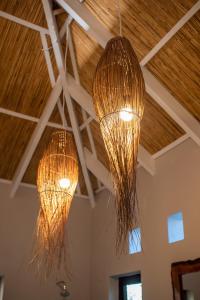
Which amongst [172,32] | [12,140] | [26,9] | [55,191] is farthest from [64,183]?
[12,140]

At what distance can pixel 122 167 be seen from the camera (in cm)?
203

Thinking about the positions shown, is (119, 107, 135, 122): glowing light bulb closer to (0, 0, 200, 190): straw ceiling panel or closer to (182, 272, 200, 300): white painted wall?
(0, 0, 200, 190): straw ceiling panel

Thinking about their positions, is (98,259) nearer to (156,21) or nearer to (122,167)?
(156,21)

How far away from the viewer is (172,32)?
4086mm

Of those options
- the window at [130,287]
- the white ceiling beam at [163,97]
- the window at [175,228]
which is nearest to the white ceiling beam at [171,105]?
the white ceiling beam at [163,97]

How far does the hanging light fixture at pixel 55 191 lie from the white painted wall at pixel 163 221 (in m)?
1.87

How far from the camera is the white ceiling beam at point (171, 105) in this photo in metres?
4.61

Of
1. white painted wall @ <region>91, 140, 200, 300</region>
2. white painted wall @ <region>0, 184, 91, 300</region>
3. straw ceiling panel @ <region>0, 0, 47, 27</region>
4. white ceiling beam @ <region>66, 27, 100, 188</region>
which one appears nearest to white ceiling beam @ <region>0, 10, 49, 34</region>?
straw ceiling panel @ <region>0, 0, 47, 27</region>

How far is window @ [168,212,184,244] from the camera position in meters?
4.85

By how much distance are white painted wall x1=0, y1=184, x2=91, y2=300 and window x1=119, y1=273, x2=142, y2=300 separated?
838mm

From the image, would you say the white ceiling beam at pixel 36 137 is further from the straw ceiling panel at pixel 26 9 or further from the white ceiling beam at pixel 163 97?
the white ceiling beam at pixel 163 97

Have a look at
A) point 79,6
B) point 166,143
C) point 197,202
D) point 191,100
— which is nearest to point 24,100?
point 79,6

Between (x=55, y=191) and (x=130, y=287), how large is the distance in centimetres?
328

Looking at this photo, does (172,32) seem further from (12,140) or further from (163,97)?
(12,140)
